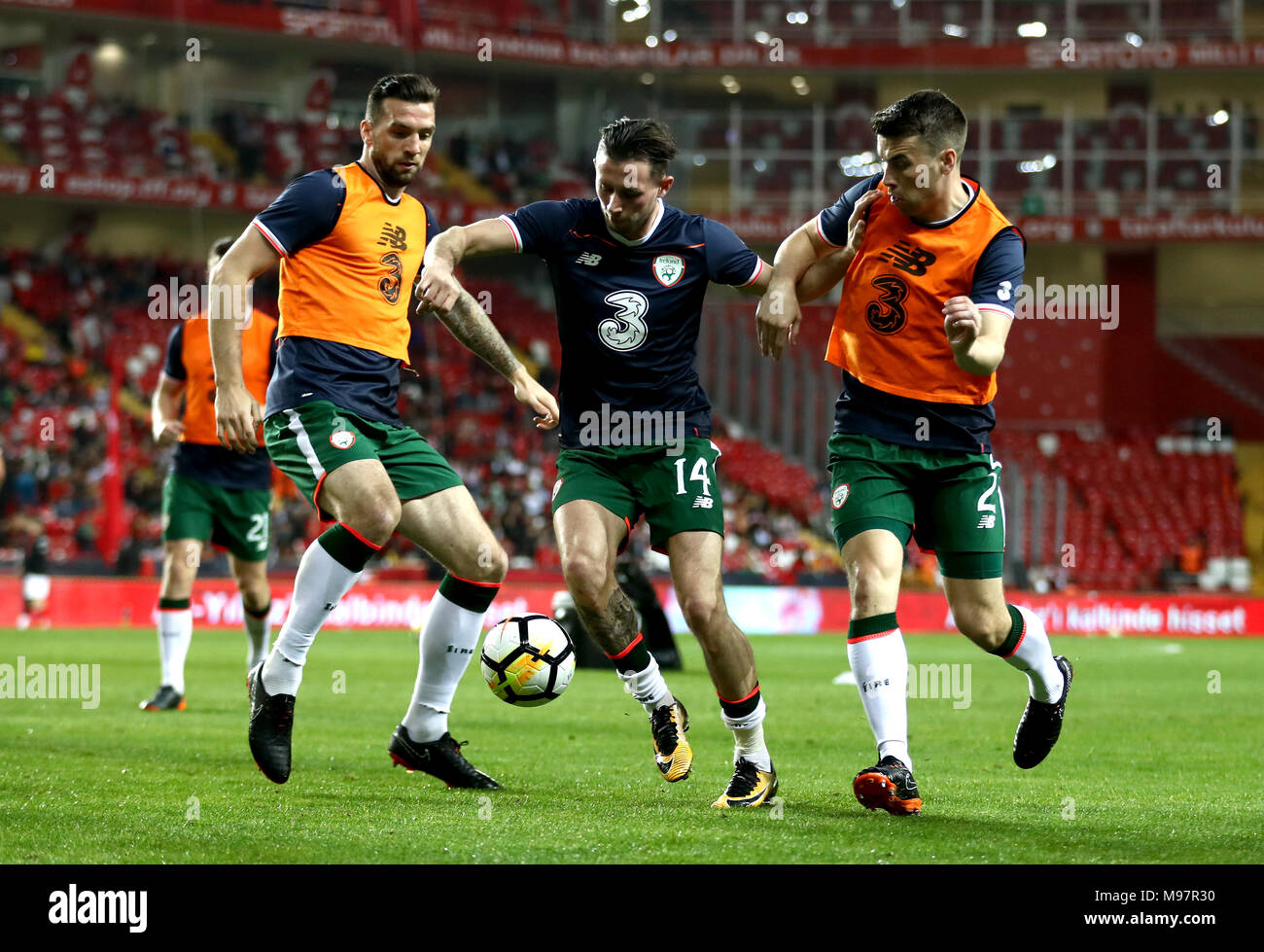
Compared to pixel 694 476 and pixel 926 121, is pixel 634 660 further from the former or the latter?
pixel 926 121

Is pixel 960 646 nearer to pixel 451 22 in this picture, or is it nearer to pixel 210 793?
pixel 210 793

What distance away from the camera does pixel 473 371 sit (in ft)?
101

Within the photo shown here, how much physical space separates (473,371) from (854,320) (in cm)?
2508

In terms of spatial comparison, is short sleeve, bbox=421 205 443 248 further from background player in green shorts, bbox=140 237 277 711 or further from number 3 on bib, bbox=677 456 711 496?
background player in green shorts, bbox=140 237 277 711

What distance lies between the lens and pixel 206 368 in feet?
32.1

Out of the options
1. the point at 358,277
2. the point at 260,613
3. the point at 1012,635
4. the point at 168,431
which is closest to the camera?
the point at 1012,635

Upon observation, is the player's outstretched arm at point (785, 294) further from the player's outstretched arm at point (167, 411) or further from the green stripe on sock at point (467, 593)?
the player's outstretched arm at point (167, 411)

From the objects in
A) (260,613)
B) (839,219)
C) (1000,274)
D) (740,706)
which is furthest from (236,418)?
(260,613)

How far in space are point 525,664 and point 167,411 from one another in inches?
166

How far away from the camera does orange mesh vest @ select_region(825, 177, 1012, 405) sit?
19.4 ft

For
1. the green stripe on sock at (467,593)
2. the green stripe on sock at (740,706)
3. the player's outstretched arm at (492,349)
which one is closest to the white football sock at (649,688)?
the green stripe on sock at (740,706)

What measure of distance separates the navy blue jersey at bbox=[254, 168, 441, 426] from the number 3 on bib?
3.88ft

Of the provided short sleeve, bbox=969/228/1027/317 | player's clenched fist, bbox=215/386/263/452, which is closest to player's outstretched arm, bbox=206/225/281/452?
player's clenched fist, bbox=215/386/263/452

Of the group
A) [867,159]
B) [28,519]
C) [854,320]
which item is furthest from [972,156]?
[854,320]
